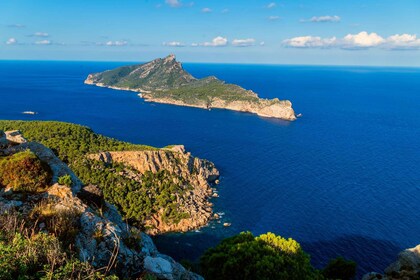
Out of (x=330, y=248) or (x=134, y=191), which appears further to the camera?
(x=134, y=191)

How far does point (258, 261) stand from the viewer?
1218 inches

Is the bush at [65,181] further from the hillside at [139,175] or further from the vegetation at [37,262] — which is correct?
the hillside at [139,175]

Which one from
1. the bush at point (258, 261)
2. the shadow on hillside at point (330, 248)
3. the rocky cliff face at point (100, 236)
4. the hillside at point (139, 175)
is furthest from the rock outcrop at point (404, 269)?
the hillside at point (139, 175)

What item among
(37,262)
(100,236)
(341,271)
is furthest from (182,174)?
(37,262)

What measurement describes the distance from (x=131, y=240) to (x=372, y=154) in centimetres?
13494

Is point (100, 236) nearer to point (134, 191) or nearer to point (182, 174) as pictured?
point (134, 191)

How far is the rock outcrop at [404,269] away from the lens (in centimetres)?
4088

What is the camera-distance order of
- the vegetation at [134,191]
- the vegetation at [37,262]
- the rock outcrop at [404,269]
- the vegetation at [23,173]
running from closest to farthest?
1. the vegetation at [37,262]
2. the vegetation at [23,173]
3. the rock outcrop at [404,269]
4. the vegetation at [134,191]

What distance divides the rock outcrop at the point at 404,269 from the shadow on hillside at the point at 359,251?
15565 millimetres

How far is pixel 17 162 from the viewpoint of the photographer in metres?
16.9

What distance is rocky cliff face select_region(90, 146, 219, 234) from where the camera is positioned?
249 feet

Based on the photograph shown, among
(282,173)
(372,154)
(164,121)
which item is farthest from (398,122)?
(164,121)

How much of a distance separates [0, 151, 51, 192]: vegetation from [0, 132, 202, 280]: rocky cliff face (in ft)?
2.36

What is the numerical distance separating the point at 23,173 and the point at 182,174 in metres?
76.6
